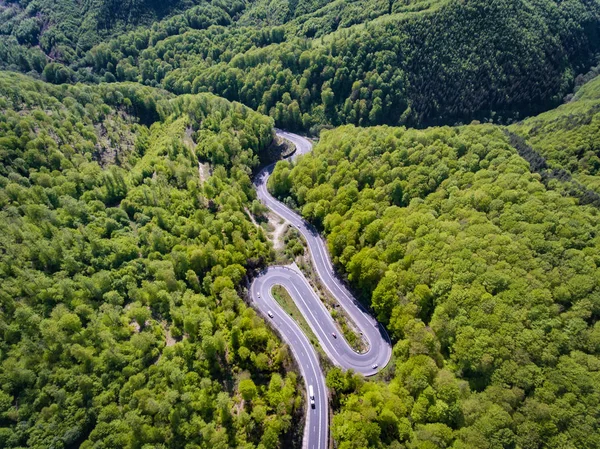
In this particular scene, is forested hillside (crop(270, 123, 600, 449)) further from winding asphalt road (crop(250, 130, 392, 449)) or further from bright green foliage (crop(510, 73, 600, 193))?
bright green foliage (crop(510, 73, 600, 193))

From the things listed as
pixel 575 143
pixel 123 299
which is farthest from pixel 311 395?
pixel 575 143

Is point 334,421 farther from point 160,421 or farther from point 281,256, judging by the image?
point 281,256

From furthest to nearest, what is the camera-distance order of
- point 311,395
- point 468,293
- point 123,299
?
point 123,299, point 468,293, point 311,395

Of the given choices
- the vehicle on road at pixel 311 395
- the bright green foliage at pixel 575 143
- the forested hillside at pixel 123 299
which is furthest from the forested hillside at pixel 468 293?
the bright green foliage at pixel 575 143

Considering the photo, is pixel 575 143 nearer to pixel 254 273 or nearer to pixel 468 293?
pixel 468 293

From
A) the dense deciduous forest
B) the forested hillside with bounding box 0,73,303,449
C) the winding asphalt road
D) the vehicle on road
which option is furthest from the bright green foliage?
the forested hillside with bounding box 0,73,303,449

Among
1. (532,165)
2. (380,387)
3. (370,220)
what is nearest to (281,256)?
(370,220)

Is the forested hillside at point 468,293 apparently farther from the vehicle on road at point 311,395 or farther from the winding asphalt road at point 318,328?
the vehicle on road at point 311,395
